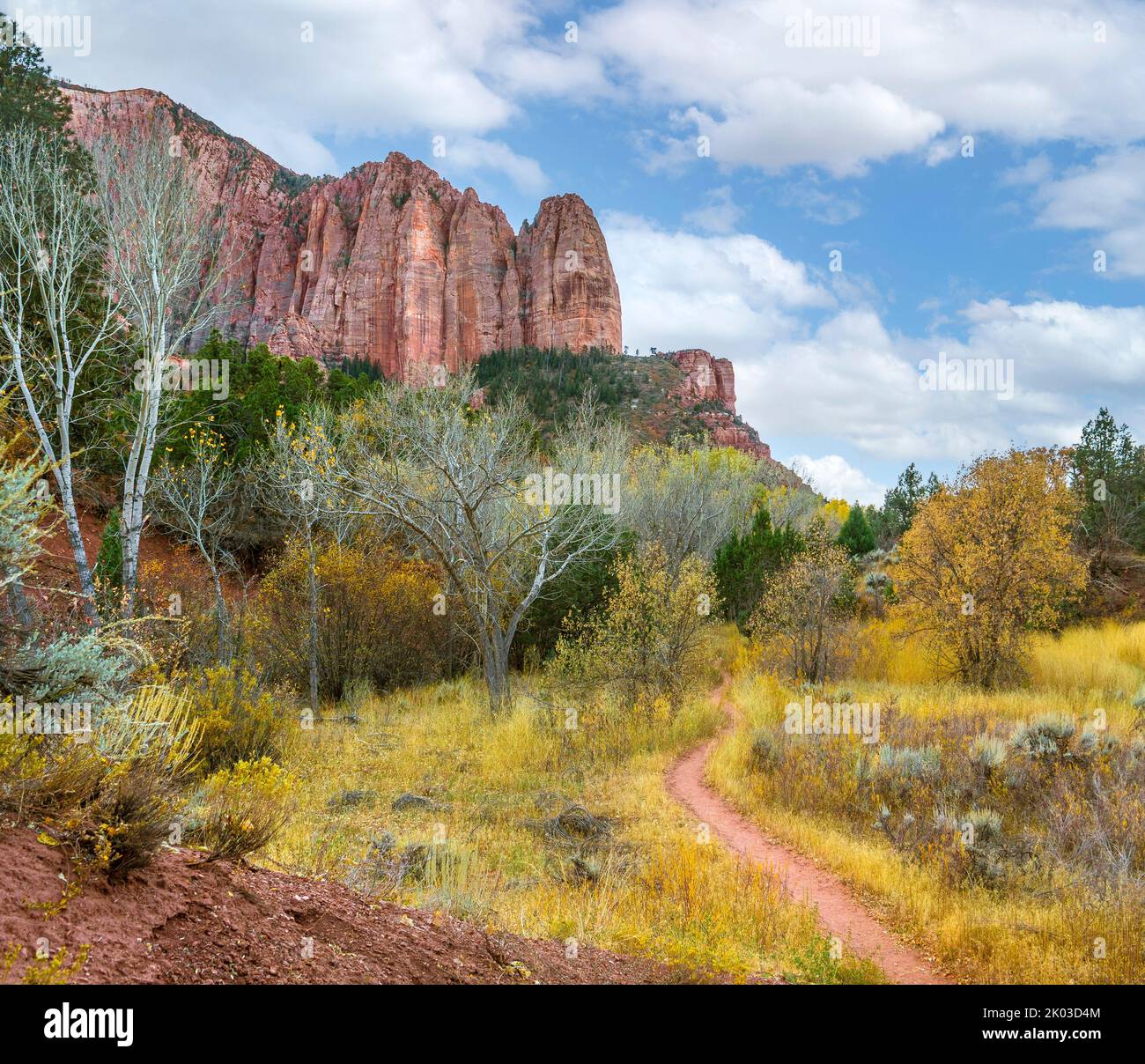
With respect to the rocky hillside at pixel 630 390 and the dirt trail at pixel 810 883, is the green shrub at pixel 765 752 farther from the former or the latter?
the rocky hillside at pixel 630 390

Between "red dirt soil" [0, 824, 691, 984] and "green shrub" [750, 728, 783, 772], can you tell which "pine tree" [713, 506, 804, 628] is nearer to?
"green shrub" [750, 728, 783, 772]

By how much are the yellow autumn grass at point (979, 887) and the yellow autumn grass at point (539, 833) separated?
960 millimetres

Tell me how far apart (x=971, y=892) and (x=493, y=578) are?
491 inches

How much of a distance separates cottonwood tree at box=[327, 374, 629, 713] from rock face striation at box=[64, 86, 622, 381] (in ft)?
224

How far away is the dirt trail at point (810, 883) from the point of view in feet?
18.4

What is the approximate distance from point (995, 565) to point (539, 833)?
37.5 feet

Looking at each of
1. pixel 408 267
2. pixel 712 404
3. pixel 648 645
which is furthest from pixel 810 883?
pixel 408 267

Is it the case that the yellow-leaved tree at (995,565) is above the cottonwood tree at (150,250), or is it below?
below

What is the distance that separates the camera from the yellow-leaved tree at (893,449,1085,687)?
47.3 feet

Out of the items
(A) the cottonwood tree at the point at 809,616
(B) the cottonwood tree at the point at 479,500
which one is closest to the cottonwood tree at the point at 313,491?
(B) the cottonwood tree at the point at 479,500

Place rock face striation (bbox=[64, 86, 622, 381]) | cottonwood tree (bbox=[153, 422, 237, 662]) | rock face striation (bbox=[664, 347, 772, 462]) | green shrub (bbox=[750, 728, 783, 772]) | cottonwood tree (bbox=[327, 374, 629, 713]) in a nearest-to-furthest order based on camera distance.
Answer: green shrub (bbox=[750, 728, 783, 772])
cottonwood tree (bbox=[327, 374, 629, 713])
cottonwood tree (bbox=[153, 422, 237, 662])
rock face striation (bbox=[664, 347, 772, 462])
rock face striation (bbox=[64, 86, 622, 381])

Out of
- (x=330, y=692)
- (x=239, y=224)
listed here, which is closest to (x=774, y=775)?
(x=330, y=692)

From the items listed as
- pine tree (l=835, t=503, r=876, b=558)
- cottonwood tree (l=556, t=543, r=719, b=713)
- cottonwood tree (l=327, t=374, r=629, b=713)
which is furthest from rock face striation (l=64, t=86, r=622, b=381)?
cottonwood tree (l=556, t=543, r=719, b=713)
